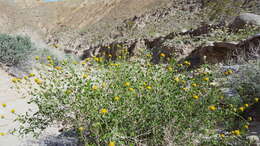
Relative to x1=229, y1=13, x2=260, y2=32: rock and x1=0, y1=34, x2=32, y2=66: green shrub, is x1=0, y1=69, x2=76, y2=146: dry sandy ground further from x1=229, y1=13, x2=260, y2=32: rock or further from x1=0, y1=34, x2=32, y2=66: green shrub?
x1=229, y1=13, x2=260, y2=32: rock

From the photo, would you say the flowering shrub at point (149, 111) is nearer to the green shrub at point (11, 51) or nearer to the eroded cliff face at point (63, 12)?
the green shrub at point (11, 51)

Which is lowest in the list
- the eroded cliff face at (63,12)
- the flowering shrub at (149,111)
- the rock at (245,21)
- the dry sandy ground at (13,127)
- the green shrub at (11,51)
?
the dry sandy ground at (13,127)

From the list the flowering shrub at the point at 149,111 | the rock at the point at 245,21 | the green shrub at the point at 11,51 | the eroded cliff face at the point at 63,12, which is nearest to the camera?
the flowering shrub at the point at 149,111

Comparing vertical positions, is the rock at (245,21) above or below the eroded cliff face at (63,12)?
below

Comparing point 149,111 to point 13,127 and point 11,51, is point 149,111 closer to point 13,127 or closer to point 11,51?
point 13,127

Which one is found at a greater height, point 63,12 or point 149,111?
point 63,12

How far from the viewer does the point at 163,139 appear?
6.59ft

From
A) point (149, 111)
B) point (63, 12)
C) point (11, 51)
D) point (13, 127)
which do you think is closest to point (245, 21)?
point (149, 111)

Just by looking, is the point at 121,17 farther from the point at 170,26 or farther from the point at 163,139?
the point at 163,139

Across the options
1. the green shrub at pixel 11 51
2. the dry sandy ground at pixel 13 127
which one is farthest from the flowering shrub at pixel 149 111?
the green shrub at pixel 11 51

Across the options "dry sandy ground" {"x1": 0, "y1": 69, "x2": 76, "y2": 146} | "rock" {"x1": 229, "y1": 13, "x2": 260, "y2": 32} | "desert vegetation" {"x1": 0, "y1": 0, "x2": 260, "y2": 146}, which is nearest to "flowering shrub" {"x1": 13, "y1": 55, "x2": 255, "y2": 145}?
"desert vegetation" {"x1": 0, "y1": 0, "x2": 260, "y2": 146}

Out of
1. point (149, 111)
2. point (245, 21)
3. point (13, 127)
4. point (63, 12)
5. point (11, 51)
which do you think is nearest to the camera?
point (149, 111)

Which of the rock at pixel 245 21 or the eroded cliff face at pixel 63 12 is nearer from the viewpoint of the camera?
the rock at pixel 245 21

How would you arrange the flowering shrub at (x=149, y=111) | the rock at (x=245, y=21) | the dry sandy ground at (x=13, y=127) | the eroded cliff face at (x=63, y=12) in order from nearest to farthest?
the flowering shrub at (x=149, y=111) < the dry sandy ground at (x=13, y=127) < the rock at (x=245, y=21) < the eroded cliff face at (x=63, y=12)
